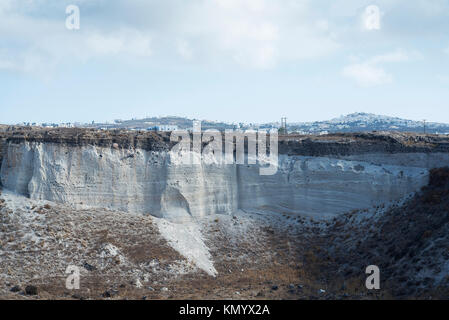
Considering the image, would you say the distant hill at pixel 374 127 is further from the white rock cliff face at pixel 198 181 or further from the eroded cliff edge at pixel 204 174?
the white rock cliff face at pixel 198 181

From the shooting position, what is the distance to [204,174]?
31.8 meters

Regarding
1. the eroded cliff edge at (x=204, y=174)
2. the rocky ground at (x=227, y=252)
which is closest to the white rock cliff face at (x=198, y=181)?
the eroded cliff edge at (x=204, y=174)

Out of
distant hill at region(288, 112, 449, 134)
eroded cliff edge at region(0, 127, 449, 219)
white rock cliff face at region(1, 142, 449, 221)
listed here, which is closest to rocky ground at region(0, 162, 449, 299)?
white rock cliff face at region(1, 142, 449, 221)

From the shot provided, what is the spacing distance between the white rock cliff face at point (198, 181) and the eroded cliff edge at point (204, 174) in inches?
2.6

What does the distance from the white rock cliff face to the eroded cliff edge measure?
2.6 inches

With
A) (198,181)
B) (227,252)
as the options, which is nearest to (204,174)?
(198,181)

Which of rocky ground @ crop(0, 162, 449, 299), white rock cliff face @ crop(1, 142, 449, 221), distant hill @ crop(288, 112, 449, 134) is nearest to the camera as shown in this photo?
rocky ground @ crop(0, 162, 449, 299)

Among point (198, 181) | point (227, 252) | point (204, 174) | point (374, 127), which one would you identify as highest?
point (374, 127)

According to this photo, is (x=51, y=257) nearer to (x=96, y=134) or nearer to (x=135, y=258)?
(x=135, y=258)

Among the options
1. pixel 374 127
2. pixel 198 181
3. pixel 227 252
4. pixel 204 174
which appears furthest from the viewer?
pixel 374 127

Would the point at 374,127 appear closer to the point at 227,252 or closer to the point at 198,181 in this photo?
the point at 198,181

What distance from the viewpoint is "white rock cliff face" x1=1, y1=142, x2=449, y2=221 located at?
96.0 feet

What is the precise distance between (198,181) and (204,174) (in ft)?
2.61

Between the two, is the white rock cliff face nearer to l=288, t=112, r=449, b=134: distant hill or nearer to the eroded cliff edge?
the eroded cliff edge
